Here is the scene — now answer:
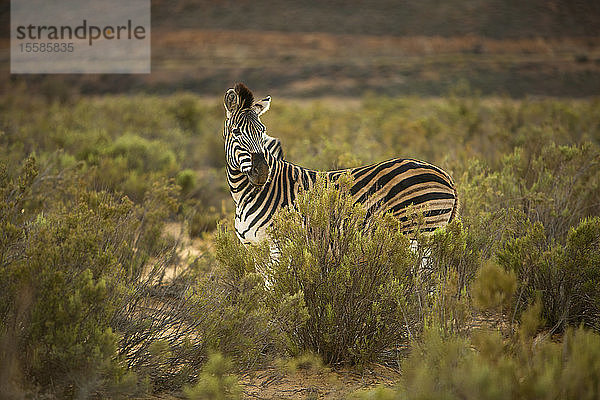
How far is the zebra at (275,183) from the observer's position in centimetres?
467

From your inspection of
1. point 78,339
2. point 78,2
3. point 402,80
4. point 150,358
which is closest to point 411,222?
point 150,358

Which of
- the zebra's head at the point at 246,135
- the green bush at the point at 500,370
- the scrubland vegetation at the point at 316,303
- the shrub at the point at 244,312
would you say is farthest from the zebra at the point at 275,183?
the green bush at the point at 500,370

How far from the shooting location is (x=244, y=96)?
478cm

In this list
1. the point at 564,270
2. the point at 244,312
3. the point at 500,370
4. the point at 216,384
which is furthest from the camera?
the point at 564,270

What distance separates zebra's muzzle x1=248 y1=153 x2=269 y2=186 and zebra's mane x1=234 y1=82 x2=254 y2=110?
0.49 metres

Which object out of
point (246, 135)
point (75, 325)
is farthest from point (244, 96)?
point (75, 325)

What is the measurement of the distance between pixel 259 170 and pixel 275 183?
1.25 ft

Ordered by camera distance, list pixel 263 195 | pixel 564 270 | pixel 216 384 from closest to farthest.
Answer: pixel 216 384, pixel 564 270, pixel 263 195

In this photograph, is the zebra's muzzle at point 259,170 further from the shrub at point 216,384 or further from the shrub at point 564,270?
the shrub at point 564,270

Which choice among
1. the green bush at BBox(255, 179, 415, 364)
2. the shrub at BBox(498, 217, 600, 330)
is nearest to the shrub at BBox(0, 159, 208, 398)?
the green bush at BBox(255, 179, 415, 364)

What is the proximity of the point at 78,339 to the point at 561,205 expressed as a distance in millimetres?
5023

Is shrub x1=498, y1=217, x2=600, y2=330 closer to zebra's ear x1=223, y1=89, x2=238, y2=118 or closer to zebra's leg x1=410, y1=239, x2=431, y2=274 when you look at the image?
zebra's leg x1=410, y1=239, x2=431, y2=274

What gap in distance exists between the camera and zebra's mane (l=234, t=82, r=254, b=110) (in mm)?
4762

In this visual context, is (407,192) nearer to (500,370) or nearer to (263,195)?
(263,195)
